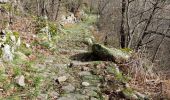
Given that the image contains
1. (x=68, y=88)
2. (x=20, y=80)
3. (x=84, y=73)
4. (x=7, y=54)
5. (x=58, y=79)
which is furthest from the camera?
(x=84, y=73)

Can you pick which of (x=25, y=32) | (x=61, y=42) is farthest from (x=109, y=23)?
(x=25, y=32)

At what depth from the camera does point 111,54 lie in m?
9.79

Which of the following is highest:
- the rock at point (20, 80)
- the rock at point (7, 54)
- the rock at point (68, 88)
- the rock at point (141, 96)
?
the rock at point (7, 54)

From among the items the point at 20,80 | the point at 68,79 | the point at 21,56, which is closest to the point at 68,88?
the point at 68,79

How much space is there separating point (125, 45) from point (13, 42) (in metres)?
8.01

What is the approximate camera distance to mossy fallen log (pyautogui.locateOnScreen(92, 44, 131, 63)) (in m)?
9.57

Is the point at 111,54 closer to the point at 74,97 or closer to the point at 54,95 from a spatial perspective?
the point at 74,97

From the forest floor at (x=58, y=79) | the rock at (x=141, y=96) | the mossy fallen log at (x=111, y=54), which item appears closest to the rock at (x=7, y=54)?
the forest floor at (x=58, y=79)

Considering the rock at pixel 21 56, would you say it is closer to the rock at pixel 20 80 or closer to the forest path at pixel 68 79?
the forest path at pixel 68 79

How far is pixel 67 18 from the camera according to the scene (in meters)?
29.2

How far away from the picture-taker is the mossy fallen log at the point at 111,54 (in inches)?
377

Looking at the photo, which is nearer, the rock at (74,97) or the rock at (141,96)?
the rock at (74,97)

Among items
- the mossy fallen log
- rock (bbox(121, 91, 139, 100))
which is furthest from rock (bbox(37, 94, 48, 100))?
the mossy fallen log

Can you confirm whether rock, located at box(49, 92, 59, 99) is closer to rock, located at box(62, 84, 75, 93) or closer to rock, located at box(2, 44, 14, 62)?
rock, located at box(62, 84, 75, 93)
